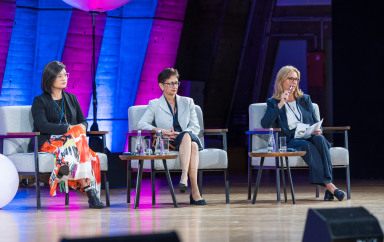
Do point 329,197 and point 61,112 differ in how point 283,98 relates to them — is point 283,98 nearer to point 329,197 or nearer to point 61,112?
point 329,197

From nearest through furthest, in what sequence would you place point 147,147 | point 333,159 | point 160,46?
point 147,147 → point 333,159 → point 160,46

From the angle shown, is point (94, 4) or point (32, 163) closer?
point (32, 163)

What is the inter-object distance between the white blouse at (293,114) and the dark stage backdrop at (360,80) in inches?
122

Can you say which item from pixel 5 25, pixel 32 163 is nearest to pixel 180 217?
pixel 32 163

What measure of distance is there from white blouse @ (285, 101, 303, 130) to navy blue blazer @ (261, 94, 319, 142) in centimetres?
3

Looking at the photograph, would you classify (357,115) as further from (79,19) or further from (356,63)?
(79,19)

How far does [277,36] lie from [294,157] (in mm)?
7339

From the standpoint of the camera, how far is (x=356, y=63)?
35.7 feet

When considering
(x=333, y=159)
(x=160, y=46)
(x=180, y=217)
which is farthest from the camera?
(x=160, y=46)

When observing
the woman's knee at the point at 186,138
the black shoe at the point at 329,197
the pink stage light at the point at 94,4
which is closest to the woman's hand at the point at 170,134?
the woman's knee at the point at 186,138

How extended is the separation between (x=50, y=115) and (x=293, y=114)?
208cm

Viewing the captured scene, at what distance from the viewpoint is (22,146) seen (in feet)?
24.6

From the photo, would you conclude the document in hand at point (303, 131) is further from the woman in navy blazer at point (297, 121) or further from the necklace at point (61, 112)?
the necklace at point (61, 112)

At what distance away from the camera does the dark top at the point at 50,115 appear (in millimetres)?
7273
